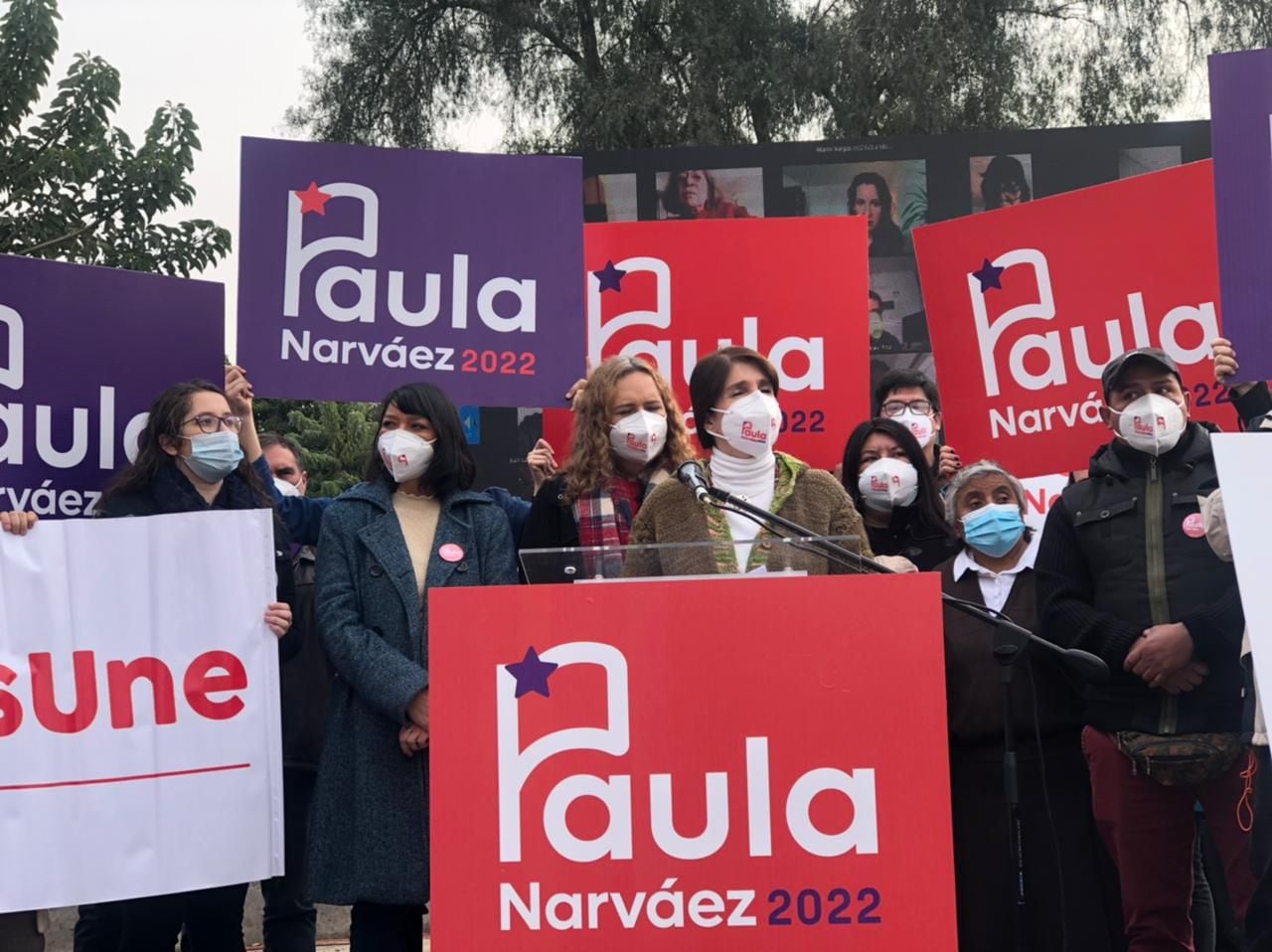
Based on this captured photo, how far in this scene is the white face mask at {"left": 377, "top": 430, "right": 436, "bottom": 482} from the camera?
4.71 m

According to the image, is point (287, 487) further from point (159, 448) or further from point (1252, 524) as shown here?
point (1252, 524)

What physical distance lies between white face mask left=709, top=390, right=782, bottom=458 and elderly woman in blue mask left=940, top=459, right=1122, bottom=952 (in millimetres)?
821

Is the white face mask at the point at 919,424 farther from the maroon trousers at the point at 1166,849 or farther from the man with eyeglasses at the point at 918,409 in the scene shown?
the maroon trousers at the point at 1166,849

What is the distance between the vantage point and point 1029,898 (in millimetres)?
4535

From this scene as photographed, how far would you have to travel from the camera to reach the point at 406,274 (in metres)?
5.83

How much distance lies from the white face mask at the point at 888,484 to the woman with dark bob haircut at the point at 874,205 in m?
7.84

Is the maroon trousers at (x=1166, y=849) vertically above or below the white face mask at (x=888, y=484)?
below

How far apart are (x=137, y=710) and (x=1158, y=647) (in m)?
2.70

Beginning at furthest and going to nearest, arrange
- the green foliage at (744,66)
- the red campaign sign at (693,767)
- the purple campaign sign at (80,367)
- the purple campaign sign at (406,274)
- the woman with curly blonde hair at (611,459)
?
the green foliage at (744,66), the purple campaign sign at (406,274), the purple campaign sign at (80,367), the woman with curly blonde hair at (611,459), the red campaign sign at (693,767)

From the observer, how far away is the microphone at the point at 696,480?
11.5 ft

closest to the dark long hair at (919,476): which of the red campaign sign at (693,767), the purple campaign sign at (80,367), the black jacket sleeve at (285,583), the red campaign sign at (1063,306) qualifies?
the red campaign sign at (1063,306)

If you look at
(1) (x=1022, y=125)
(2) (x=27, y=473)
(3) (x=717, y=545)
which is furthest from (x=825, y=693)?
(1) (x=1022, y=125)

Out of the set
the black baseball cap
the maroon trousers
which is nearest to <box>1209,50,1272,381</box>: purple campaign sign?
the black baseball cap

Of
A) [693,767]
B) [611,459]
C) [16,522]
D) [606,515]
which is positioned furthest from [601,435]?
[693,767]
